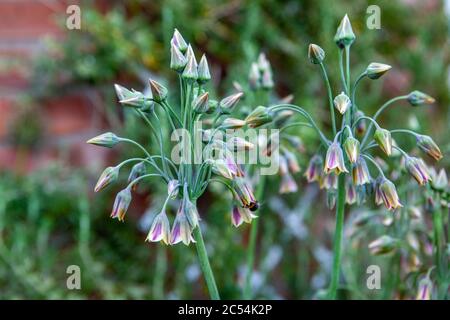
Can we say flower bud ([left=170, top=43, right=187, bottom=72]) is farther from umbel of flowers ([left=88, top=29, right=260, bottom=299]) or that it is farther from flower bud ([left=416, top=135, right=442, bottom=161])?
flower bud ([left=416, top=135, right=442, bottom=161])

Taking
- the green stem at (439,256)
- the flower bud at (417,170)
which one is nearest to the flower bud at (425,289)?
the green stem at (439,256)

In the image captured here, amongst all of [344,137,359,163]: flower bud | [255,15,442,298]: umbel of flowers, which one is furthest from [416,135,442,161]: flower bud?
[344,137,359,163]: flower bud

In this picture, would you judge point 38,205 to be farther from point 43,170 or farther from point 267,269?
point 267,269

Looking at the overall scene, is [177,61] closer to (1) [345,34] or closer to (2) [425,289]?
(1) [345,34]

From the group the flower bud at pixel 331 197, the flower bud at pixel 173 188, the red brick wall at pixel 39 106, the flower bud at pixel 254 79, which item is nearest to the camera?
the flower bud at pixel 173 188

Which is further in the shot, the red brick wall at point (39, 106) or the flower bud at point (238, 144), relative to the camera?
the red brick wall at point (39, 106)

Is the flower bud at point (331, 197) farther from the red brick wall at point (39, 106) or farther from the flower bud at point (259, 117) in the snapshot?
the red brick wall at point (39, 106)
